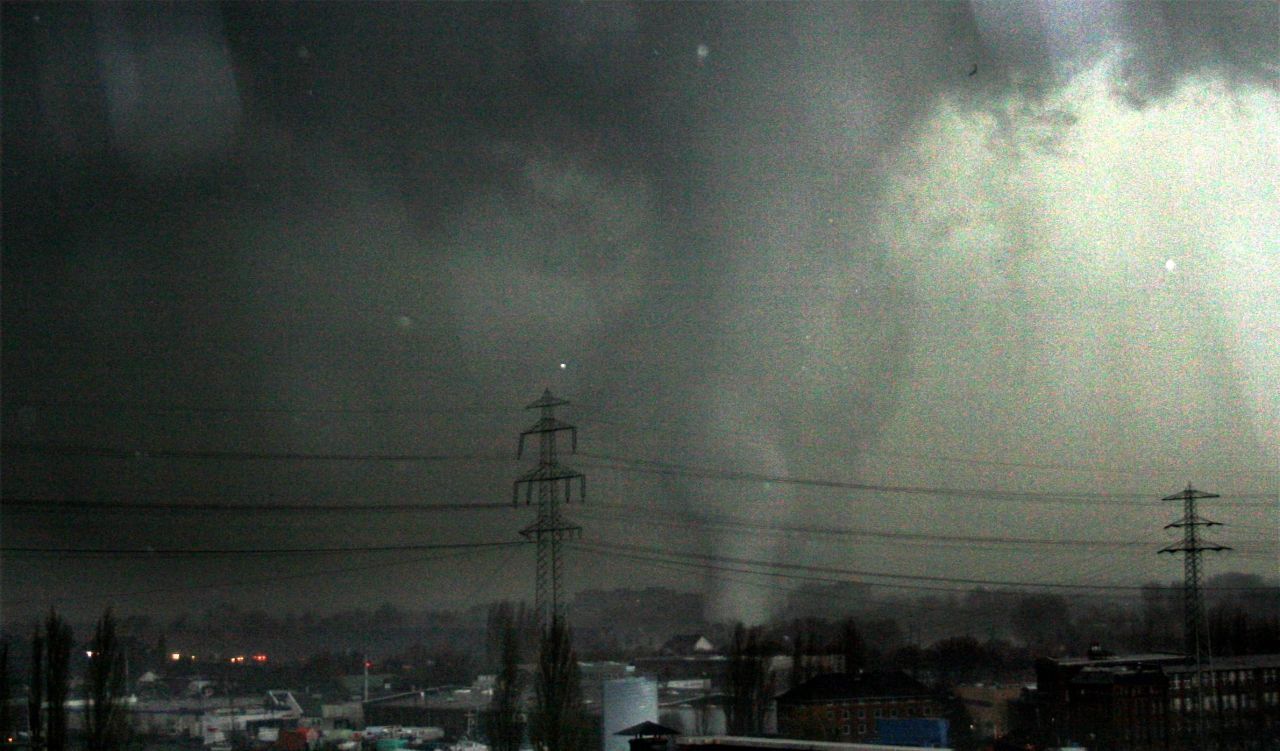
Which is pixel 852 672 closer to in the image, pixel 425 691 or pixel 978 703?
pixel 978 703

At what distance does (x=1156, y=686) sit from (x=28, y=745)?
13.0m

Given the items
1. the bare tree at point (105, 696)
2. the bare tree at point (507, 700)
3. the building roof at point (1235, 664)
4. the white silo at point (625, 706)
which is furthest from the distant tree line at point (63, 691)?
the building roof at point (1235, 664)

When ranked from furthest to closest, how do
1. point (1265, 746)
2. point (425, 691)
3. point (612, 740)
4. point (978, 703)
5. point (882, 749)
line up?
1. point (425, 691)
2. point (612, 740)
3. point (978, 703)
4. point (1265, 746)
5. point (882, 749)

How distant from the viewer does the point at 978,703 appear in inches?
468

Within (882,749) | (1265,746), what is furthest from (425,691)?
(1265,746)

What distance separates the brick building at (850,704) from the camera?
40.2ft

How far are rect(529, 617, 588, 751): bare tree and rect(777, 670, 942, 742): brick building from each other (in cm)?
248

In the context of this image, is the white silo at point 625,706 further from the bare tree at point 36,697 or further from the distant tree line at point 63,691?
the bare tree at point 36,697

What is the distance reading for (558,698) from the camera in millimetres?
13875

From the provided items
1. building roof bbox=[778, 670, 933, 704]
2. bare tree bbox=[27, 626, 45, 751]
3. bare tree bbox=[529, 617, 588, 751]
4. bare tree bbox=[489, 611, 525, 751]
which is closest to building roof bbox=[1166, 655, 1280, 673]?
building roof bbox=[778, 670, 933, 704]

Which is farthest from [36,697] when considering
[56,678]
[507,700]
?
[507,700]

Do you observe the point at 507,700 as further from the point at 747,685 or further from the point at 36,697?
the point at 36,697

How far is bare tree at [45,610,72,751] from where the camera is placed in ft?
46.5

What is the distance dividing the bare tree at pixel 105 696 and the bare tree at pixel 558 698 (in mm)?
5368
